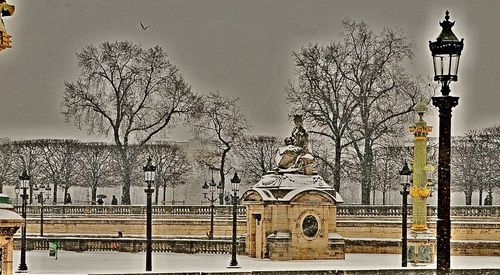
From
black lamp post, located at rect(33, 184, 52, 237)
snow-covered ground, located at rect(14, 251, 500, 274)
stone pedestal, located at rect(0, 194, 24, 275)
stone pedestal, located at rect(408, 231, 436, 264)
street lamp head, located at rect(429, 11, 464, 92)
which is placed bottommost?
snow-covered ground, located at rect(14, 251, 500, 274)

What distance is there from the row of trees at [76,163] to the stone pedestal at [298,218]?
3147 cm

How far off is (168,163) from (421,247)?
41.4 m

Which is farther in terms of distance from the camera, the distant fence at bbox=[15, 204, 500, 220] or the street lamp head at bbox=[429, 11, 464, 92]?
the distant fence at bbox=[15, 204, 500, 220]

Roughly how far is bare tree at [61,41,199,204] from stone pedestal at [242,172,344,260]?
25021 mm

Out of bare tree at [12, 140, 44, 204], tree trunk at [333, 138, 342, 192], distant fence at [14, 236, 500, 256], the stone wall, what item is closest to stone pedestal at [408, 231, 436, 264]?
distant fence at [14, 236, 500, 256]

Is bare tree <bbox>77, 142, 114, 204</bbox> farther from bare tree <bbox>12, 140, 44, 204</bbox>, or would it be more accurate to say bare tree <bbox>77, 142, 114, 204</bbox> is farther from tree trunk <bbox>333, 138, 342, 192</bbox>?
tree trunk <bbox>333, 138, 342, 192</bbox>

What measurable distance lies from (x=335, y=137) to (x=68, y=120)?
17.4 meters

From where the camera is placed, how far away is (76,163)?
235 feet

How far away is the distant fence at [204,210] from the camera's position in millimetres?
47719

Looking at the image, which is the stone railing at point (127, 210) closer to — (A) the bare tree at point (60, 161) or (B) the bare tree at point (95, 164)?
(A) the bare tree at point (60, 161)

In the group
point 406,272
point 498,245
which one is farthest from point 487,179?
point 406,272

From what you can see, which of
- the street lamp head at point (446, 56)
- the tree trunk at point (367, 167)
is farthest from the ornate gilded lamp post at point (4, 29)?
the tree trunk at point (367, 167)

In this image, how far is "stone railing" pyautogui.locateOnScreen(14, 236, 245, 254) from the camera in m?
43.7

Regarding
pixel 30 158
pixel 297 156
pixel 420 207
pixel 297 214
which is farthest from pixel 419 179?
pixel 30 158
